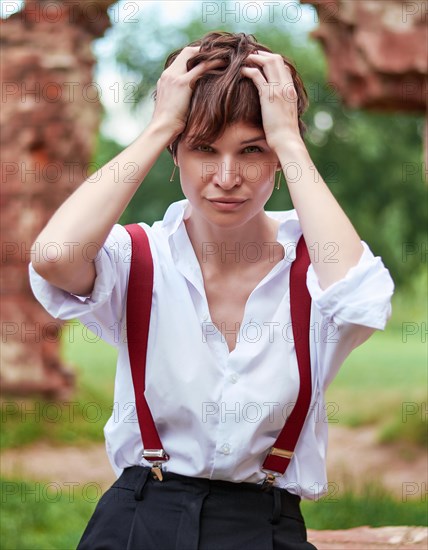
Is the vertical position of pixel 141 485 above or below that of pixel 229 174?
below

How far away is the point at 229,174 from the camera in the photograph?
183cm

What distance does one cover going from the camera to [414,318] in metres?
22.5

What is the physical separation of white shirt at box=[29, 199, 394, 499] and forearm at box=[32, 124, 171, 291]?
59mm

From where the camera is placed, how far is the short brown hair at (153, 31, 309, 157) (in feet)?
6.07

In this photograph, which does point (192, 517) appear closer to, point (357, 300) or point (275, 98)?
point (357, 300)

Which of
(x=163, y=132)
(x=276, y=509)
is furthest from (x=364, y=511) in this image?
(x=163, y=132)

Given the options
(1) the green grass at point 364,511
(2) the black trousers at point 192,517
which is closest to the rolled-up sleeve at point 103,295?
(2) the black trousers at point 192,517

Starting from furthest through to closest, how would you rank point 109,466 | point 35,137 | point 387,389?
1. point 387,389
2. point 35,137
3. point 109,466

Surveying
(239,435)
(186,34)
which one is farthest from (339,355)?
(186,34)

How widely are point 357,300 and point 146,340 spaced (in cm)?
47

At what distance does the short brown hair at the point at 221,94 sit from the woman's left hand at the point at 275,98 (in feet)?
0.08

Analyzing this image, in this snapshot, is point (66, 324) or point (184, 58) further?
point (66, 324)

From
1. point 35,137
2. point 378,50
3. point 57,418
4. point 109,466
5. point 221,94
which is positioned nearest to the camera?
point 221,94

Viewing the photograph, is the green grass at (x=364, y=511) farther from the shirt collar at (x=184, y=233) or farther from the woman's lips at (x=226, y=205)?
the woman's lips at (x=226, y=205)
